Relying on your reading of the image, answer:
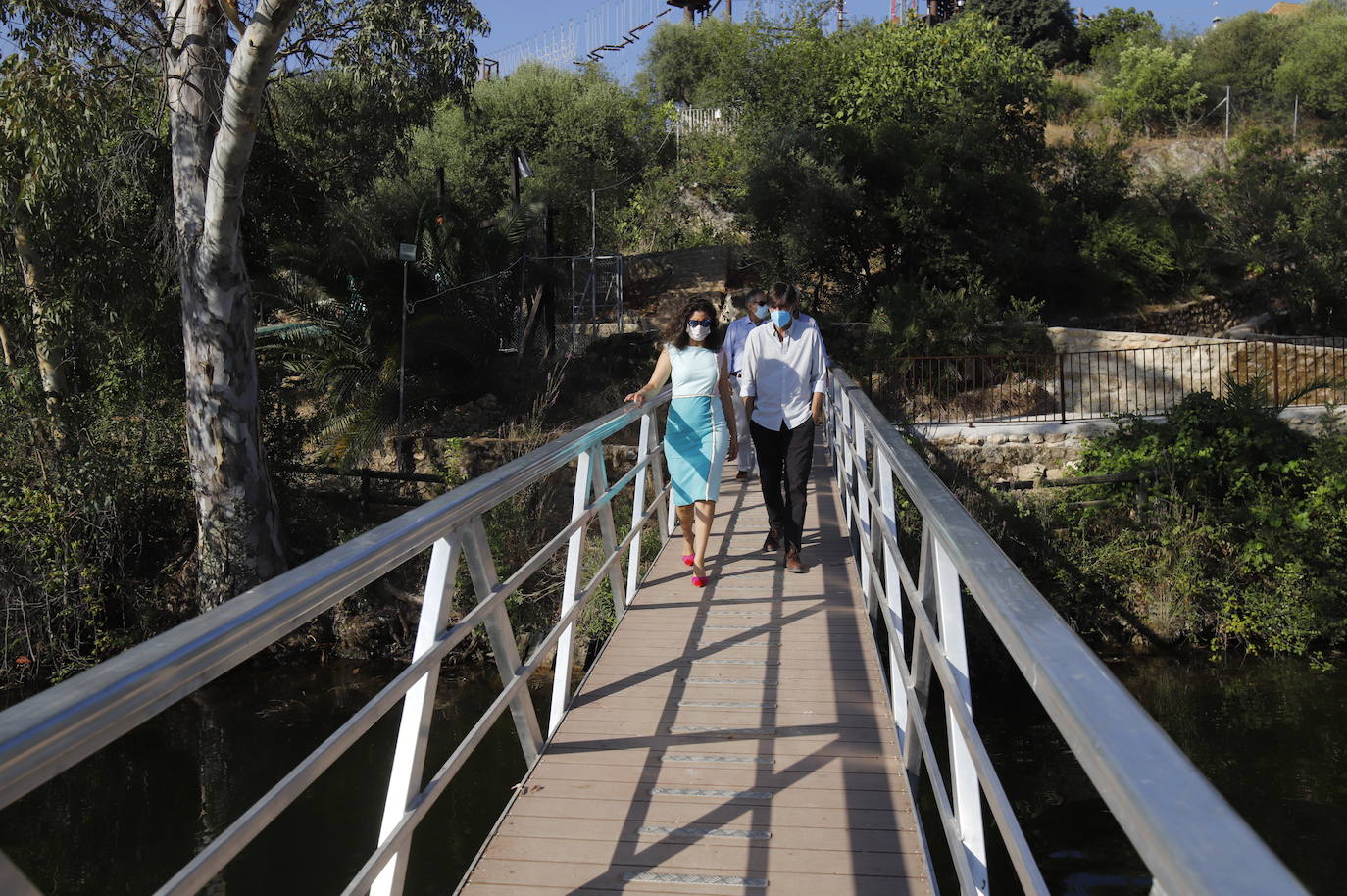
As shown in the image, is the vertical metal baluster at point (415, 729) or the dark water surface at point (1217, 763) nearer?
the vertical metal baluster at point (415, 729)

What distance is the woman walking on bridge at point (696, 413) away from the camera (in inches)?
253

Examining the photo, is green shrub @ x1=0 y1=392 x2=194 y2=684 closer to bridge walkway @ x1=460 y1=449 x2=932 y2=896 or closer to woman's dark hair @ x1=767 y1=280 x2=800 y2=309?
bridge walkway @ x1=460 y1=449 x2=932 y2=896

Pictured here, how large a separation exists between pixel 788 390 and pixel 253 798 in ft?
19.9

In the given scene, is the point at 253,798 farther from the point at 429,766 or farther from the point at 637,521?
the point at 637,521

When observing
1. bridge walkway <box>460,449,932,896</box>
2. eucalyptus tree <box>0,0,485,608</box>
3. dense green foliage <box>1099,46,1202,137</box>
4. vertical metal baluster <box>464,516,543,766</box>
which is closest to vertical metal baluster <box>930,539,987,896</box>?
bridge walkway <box>460,449,932,896</box>

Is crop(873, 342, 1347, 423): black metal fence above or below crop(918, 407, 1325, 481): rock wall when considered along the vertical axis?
above

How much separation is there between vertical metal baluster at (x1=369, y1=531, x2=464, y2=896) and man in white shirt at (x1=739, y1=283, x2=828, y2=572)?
3.91 metres

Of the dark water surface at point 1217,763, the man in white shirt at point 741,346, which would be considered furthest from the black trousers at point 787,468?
the dark water surface at point 1217,763

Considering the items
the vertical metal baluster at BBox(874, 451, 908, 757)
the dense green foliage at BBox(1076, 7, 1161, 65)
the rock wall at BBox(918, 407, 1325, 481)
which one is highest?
the dense green foliage at BBox(1076, 7, 1161, 65)

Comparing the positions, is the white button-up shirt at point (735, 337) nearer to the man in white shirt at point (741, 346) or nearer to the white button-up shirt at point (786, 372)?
the man in white shirt at point (741, 346)

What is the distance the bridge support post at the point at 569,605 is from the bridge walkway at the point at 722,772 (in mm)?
87

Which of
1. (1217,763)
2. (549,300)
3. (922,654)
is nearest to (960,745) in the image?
(922,654)

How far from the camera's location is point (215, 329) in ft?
38.3

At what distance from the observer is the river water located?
26.3 feet
